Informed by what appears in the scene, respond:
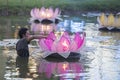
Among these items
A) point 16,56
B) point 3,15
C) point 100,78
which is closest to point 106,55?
point 16,56

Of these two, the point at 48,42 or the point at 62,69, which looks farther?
the point at 48,42

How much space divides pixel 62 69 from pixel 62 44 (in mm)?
1622

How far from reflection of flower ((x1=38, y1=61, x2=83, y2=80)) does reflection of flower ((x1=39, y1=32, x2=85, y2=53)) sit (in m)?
0.65

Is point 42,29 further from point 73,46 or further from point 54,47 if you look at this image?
point 54,47

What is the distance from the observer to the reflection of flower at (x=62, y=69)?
1217 centimetres

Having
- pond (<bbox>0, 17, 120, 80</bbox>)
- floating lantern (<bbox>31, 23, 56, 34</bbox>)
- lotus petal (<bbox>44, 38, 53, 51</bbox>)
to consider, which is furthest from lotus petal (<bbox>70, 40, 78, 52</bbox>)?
floating lantern (<bbox>31, 23, 56, 34</bbox>)

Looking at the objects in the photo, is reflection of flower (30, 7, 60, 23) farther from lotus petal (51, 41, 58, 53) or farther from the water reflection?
lotus petal (51, 41, 58, 53)

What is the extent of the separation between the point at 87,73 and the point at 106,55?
11.2 feet

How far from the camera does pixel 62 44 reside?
48.0 ft

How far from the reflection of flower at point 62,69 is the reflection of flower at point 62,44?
65 cm

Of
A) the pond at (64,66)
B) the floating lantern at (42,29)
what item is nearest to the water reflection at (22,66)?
the pond at (64,66)

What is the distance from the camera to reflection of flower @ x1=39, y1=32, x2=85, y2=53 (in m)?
14.6

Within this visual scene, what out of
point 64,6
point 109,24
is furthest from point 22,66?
point 64,6

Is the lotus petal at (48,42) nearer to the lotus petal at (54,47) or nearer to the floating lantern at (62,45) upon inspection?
the floating lantern at (62,45)
